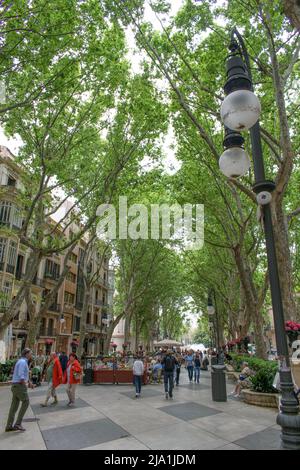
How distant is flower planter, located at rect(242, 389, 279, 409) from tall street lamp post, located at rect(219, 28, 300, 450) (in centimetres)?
717

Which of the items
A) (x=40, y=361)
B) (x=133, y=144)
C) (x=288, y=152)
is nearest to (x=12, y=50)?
(x=133, y=144)

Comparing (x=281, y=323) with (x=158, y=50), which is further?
(x=158, y=50)

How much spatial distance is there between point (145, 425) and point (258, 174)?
629 centimetres

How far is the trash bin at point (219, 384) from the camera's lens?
11602mm

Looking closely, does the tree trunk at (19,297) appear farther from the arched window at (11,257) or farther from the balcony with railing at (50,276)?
the balcony with railing at (50,276)

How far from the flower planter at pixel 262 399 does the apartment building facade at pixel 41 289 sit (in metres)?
7.05

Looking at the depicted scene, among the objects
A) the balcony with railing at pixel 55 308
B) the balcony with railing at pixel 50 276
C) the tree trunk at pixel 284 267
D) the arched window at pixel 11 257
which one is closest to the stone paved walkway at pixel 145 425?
the tree trunk at pixel 284 267

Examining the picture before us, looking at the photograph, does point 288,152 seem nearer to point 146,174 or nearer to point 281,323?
point 281,323

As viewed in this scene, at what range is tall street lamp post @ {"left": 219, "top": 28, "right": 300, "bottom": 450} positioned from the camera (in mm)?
3650

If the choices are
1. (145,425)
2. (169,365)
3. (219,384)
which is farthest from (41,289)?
(145,425)

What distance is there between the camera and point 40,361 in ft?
65.2
